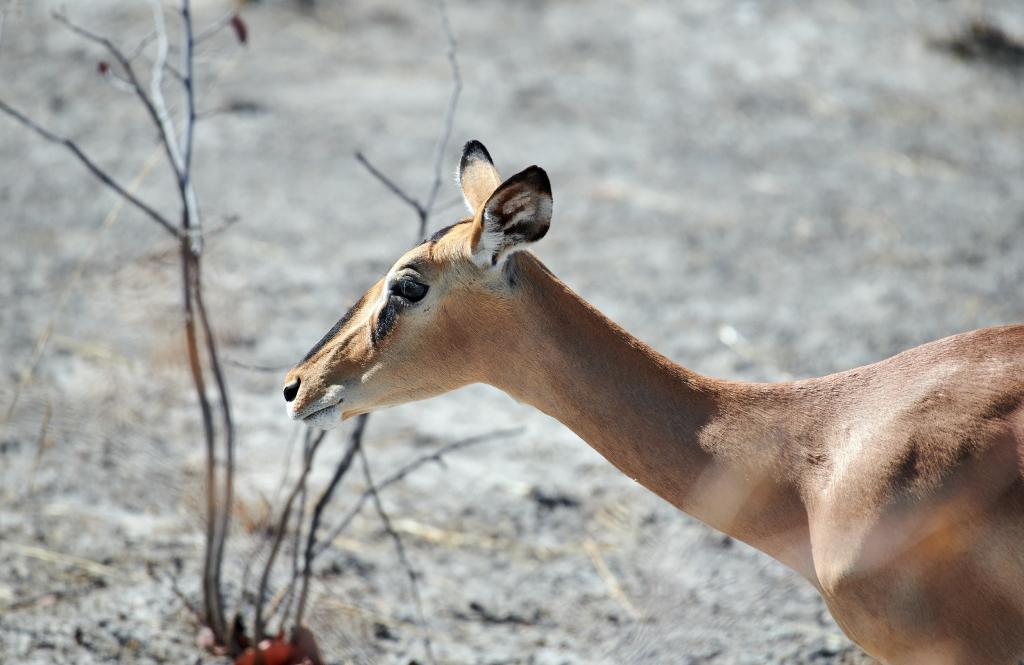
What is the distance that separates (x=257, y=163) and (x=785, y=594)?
205 inches

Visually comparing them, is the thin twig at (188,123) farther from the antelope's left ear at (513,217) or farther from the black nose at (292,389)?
the antelope's left ear at (513,217)

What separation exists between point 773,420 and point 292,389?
140 cm

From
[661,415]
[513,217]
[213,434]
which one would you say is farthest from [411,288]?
[213,434]

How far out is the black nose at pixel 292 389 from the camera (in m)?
3.60

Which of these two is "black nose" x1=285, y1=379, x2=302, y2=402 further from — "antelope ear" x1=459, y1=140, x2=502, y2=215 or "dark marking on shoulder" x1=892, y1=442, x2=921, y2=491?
"dark marking on shoulder" x1=892, y1=442, x2=921, y2=491

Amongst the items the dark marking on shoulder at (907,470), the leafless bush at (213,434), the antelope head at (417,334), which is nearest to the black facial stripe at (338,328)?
the antelope head at (417,334)

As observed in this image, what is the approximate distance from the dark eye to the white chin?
41 centimetres

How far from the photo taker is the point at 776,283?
23.8ft

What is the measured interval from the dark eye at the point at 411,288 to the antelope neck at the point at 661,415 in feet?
0.75

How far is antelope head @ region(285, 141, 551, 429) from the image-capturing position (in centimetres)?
342

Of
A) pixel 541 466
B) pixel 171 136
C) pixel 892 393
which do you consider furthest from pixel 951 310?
pixel 171 136

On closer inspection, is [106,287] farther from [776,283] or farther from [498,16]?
[498,16]

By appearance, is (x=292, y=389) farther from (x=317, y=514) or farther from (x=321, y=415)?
(x=317, y=514)

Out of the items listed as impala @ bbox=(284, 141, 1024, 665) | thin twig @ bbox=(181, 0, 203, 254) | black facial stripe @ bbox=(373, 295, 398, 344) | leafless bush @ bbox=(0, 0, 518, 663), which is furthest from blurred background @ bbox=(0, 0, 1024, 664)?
impala @ bbox=(284, 141, 1024, 665)
